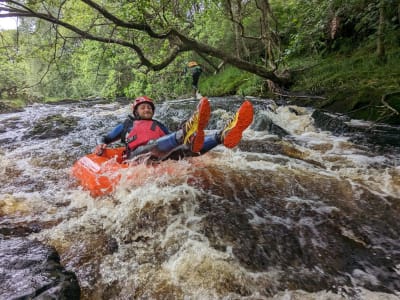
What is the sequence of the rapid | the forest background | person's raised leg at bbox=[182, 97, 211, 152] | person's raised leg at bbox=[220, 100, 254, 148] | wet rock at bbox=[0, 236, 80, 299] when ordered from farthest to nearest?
the forest background, person's raised leg at bbox=[220, 100, 254, 148], person's raised leg at bbox=[182, 97, 211, 152], the rapid, wet rock at bbox=[0, 236, 80, 299]

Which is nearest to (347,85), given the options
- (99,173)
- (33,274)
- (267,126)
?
(267,126)

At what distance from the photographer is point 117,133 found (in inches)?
187

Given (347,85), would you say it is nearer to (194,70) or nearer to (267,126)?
(267,126)

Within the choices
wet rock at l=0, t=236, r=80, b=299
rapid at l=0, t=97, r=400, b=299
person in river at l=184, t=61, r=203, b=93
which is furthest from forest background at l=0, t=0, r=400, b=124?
wet rock at l=0, t=236, r=80, b=299

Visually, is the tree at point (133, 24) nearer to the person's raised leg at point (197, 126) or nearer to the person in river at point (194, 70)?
the person's raised leg at point (197, 126)

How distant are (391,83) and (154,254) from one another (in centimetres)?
563

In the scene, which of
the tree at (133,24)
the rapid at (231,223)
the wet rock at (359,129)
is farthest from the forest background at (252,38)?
the rapid at (231,223)

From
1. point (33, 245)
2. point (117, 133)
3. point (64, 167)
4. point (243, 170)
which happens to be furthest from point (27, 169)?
point (243, 170)

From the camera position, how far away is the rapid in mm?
2262

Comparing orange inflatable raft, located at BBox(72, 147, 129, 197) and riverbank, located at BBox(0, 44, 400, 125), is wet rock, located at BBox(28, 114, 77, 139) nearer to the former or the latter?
orange inflatable raft, located at BBox(72, 147, 129, 197)

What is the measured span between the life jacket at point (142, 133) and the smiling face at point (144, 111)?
0.16m

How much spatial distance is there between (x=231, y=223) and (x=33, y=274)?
1.69 metres

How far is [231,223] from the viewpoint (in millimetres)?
3049

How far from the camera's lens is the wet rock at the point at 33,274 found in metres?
1.94
